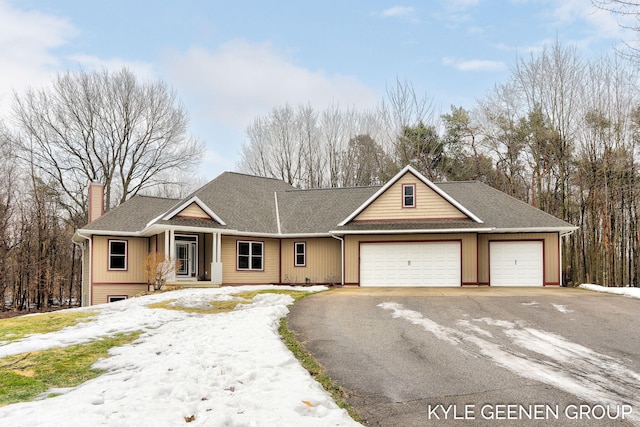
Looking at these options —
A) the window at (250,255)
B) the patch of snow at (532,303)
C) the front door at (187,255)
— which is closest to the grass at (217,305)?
the patch of snow at (532,303)

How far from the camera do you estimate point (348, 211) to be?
84.3 ft

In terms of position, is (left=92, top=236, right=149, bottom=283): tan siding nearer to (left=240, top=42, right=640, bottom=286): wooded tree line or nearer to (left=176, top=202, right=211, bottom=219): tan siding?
(left=176, top=202, right=211, bottom=219): tan siding

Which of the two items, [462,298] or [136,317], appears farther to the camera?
[462,298]

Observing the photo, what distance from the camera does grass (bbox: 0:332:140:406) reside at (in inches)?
238

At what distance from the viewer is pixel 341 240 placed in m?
23.1

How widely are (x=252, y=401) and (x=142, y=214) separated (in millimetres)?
22296

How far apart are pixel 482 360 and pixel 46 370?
21.4ft

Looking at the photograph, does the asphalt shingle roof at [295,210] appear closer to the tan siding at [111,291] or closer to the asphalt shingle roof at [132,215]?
the asphalt shingle roof at [132,215]

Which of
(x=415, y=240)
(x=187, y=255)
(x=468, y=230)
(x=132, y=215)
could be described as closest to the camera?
(x=468, y=230)

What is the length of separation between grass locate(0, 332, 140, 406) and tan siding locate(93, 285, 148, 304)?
15.8 metres

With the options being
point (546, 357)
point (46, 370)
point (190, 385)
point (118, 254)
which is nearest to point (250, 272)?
point (118, 254)

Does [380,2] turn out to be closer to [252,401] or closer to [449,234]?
[449,234]

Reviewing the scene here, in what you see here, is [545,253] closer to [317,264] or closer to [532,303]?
[532,303]

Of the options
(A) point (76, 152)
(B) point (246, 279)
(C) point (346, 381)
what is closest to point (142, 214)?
(B) point (246, 279)
